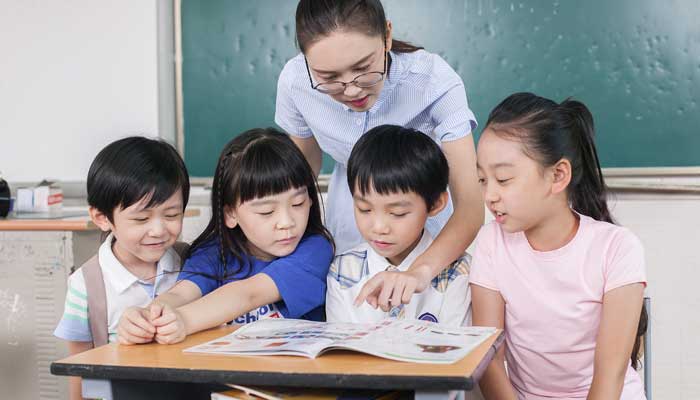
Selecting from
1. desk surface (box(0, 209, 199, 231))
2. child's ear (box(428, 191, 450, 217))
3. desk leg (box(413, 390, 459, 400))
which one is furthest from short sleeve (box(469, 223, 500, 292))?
desk surface (box(0, 209, 199, 231))

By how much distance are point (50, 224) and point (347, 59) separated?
1.58 metres

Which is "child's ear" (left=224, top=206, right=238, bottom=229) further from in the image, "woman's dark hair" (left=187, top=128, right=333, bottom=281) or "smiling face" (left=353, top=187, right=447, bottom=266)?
"smiling face" (left=353, top=187, right=447, bottom=266)

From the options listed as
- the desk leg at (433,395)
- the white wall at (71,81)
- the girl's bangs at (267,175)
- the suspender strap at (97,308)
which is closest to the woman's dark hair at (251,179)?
the girl's bangs at (267,175)

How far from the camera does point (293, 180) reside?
64.1 inches

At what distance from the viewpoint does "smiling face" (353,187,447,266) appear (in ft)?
4.99

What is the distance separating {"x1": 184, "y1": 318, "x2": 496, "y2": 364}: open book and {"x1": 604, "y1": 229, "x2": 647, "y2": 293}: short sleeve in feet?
1.24

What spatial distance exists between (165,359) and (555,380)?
814mm

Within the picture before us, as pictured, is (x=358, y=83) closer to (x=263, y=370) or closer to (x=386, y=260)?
(x=386, y=260)

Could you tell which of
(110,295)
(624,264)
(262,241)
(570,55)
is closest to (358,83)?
(262,241)

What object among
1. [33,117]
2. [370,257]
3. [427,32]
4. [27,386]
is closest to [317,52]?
[370,257]

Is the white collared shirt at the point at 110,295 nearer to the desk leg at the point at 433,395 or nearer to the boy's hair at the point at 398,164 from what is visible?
the boy's hair at the point at 398,164

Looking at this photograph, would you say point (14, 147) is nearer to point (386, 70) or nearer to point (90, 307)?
point (90, 307)

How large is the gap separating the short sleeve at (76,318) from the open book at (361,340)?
0.58 m

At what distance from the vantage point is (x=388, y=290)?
129 centimetres
